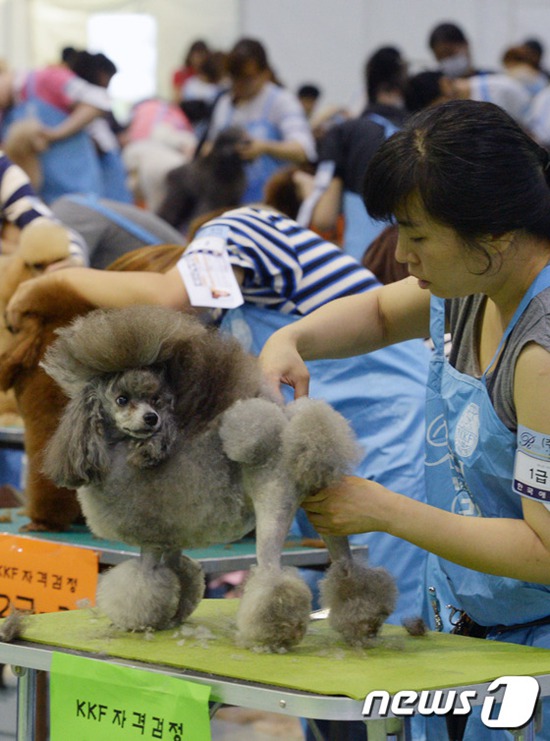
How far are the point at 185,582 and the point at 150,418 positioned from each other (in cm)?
23

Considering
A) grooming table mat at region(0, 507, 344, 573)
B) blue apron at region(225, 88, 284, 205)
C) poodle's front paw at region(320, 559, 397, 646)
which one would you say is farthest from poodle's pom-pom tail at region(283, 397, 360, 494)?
blue apron at region(225, 88, 284, 205)

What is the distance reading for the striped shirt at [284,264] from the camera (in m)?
1.76

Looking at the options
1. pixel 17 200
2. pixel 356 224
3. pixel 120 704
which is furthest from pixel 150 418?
pixel 356 224

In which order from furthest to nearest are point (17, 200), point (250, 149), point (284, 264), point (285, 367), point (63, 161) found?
point (63, 161) → point (250, 149) → point (17, 200) → point (284, 264) → point (285, 367)

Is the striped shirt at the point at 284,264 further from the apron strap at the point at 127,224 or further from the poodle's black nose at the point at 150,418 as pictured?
the apron strap at the point at 127,224

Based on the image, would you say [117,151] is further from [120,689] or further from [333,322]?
[120,689]

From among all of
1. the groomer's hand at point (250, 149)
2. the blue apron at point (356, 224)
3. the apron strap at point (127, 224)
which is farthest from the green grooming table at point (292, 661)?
the groomer's hand at point (250, 149)

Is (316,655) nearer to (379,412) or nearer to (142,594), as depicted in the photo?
(142,594)

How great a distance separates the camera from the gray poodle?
1120 millimetres

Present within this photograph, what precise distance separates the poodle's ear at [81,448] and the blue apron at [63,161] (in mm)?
3641

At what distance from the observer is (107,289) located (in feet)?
5.62

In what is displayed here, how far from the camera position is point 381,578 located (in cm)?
118

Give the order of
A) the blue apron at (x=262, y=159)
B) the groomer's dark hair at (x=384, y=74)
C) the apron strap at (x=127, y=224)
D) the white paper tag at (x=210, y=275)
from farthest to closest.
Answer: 1. the blue apron at (x=262, y=159)
2. the groomer's dark hair at (x=384, y=74)
3. the apron strap at (x=127, y=224)
4. the white paper tag at (x=210, y=275)

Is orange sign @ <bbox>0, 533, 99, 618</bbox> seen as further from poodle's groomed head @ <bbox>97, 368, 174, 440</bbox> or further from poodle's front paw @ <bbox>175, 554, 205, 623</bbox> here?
poodle's groomed head @ <bbox>97, 368, 174, 440</bbox>
